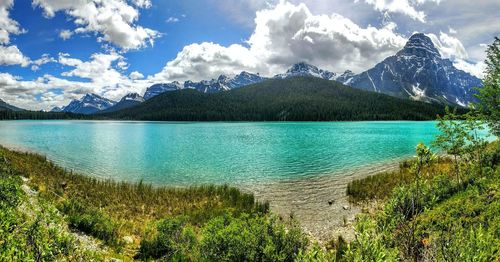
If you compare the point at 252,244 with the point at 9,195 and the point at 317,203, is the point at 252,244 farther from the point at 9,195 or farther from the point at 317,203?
the point at 317,203

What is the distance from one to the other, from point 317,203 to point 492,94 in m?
14.4

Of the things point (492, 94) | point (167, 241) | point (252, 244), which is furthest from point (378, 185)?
point (167, 241)

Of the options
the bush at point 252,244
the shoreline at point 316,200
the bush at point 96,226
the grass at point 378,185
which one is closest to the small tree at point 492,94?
the grass at point 378,185

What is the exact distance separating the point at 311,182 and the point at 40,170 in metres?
32.1

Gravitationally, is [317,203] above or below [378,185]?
below

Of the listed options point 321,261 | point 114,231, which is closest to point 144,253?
point 114,231

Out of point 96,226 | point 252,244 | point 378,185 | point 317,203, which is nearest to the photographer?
point 252,244

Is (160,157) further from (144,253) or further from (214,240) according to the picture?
(214,240)

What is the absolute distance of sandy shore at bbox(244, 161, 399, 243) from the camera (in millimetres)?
18922

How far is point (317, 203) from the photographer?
24297 mm

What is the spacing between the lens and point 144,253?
13.6 metres

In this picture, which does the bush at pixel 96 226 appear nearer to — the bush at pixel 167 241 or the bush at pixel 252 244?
the bush at pixel 167 241

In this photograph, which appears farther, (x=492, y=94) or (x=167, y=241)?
(x=492, y=94)

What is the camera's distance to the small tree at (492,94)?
1759cm
